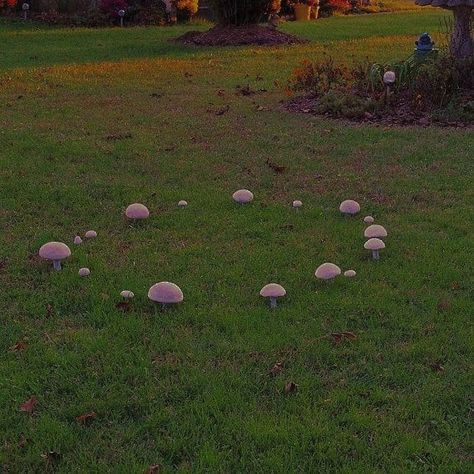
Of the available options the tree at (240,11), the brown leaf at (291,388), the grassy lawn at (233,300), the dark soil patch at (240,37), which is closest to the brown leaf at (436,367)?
the grassy lawn at (233,300)

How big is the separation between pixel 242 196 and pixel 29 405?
3.16 metres

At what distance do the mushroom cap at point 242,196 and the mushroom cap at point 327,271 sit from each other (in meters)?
1.68

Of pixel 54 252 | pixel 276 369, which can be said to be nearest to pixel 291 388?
pixel 276 369

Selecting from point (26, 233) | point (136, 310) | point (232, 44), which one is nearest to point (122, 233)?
point (26, 233)

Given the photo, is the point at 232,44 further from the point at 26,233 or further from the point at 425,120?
the point at 26,233

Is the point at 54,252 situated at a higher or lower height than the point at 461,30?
lower

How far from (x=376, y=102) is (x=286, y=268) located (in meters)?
5.44

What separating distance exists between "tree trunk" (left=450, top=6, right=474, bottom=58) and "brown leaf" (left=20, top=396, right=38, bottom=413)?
9439 mm

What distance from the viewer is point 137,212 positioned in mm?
5848

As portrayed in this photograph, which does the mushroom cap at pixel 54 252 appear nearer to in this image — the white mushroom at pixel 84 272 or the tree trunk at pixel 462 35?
the white mushroom at pixel 84 272

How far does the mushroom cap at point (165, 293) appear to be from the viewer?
439 centimetres

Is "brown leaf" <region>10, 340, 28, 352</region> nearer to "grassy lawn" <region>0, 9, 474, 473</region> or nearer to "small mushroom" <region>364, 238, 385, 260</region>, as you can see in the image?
"grassy lawn" <region>0, 9, 474, 473</region>

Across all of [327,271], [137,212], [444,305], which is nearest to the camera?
[444,305]

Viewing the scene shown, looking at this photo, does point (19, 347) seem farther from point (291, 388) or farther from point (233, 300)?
point (291, 388)
